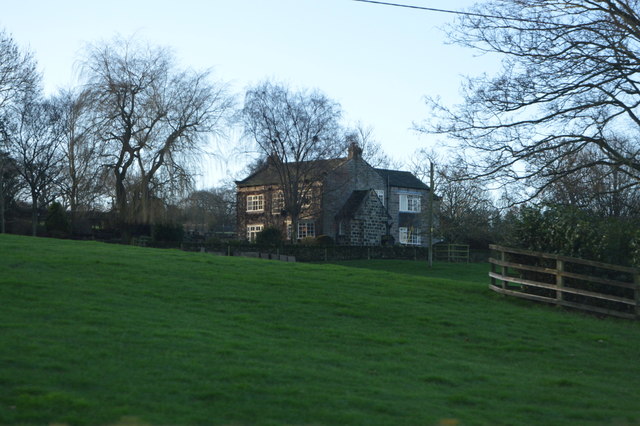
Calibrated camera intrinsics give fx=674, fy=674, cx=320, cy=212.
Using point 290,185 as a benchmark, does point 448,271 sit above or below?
below

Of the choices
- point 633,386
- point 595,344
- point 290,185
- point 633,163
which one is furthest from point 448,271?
point 633,386

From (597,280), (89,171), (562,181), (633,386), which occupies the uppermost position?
(89,171)

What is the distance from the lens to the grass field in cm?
766

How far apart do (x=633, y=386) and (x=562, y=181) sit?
26.2 ft

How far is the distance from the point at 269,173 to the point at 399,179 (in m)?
14.0

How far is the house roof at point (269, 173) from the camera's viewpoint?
55.6 meters

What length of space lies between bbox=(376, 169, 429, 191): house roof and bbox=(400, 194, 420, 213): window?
1.01 metres

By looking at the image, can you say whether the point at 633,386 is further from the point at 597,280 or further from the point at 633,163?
the point at 633,163

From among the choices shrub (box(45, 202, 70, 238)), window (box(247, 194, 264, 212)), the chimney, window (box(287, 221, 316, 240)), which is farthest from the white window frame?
shrub (box(45, 202, 70, 238))

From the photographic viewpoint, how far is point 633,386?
10828mm

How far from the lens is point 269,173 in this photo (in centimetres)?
6306

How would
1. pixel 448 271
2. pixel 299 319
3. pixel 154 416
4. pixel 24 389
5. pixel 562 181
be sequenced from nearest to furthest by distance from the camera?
1. pixel 154 416
2. pixel 24 389
3. pixel 299 319
4. pixel 562 181
5. pixel 448 271

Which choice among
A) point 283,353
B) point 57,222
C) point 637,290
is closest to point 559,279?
point 637,290

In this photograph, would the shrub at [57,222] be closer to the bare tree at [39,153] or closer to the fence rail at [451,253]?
the bare tree at [39,153]
